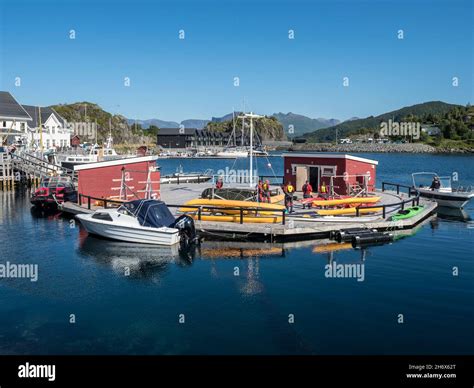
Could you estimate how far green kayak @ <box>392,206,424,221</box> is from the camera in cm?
2827

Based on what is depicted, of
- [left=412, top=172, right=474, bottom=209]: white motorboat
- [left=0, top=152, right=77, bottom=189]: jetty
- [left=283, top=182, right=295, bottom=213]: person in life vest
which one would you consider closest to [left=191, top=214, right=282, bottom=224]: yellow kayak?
[left=283, top=182, right=295, bottom=213]: person in life vest

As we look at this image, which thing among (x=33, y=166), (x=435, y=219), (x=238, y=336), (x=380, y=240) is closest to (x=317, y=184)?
(x=435, y=219)

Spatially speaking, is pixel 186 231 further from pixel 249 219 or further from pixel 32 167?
pixel 32 167

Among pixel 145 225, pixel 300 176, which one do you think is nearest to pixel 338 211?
pixel 300 176

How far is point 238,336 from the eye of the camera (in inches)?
528

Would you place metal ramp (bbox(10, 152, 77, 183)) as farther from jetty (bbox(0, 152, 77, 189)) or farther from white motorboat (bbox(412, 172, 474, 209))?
white motorboat (bbox(412, 172, 474, 209))

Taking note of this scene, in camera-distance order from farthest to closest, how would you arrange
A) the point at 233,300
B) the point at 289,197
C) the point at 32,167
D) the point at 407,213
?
the point at 32,167, the point at 407,213, the point at 289,197, the point at 233,300

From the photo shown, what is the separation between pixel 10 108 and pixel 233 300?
223ft

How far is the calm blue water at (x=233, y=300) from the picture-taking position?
1308cm

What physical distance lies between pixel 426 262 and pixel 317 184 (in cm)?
1691

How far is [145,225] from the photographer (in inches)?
942

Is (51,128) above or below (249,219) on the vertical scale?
above
